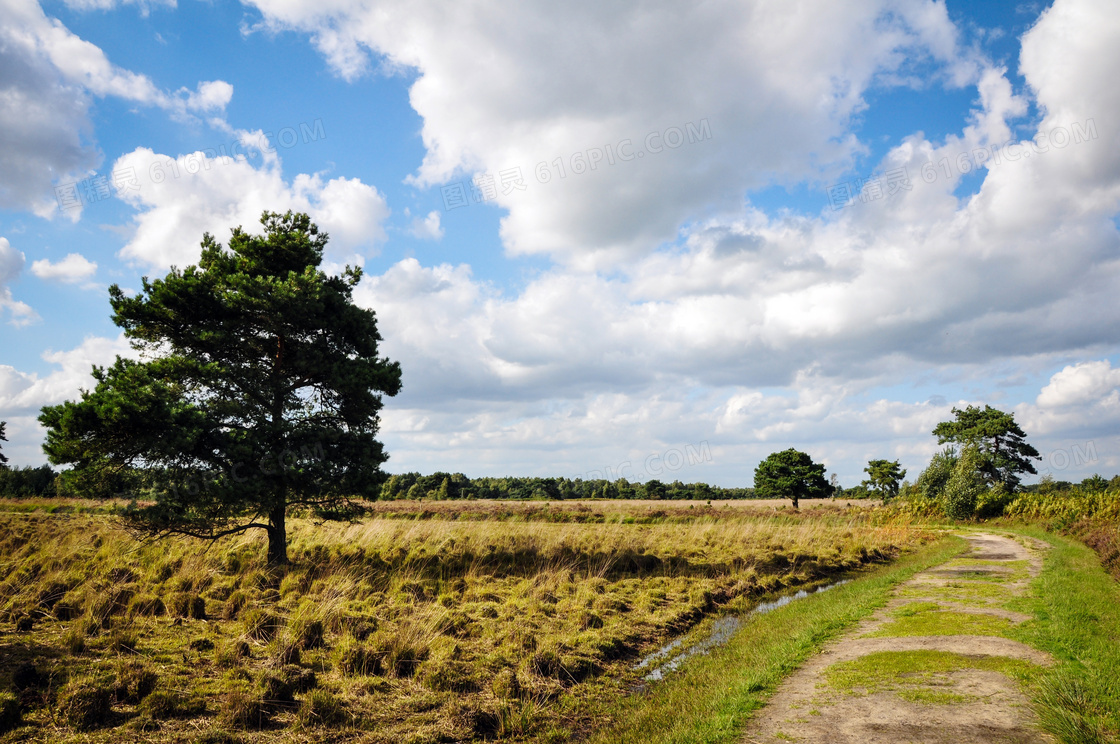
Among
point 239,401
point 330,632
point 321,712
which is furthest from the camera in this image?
point 239,401

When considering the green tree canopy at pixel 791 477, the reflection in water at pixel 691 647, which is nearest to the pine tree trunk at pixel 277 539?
the reflection in water at pixel 691 647

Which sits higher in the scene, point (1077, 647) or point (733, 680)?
point (1077, 647)

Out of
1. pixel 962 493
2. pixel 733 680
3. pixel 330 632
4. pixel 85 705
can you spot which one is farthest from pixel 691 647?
pixel 962 493

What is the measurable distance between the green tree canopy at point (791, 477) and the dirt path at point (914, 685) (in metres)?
61.2

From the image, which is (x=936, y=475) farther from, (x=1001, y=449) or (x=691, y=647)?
(x=691, y=647)

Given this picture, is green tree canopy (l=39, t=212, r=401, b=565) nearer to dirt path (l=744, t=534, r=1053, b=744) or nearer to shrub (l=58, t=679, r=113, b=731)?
shrub (l=58, t=679, r=113, b=731)

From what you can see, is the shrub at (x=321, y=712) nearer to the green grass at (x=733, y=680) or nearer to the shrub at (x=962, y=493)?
the green grass at (x=733, y=680)

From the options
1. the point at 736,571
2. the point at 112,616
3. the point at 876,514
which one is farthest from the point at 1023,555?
the point at 112,616

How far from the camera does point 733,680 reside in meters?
7.01

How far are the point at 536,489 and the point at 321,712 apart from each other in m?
104

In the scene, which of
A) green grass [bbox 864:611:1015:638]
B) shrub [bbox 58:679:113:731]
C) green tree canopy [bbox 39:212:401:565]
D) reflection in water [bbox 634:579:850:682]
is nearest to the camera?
shrub [bbox 58:679:113:731]

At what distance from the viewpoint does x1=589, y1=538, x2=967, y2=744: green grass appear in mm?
5625

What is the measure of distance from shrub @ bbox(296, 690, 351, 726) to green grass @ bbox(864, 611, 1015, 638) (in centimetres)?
820

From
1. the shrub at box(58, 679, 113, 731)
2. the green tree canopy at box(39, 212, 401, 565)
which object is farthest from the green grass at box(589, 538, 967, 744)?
the green tree canopy at box(39, 212, 401, 565)
